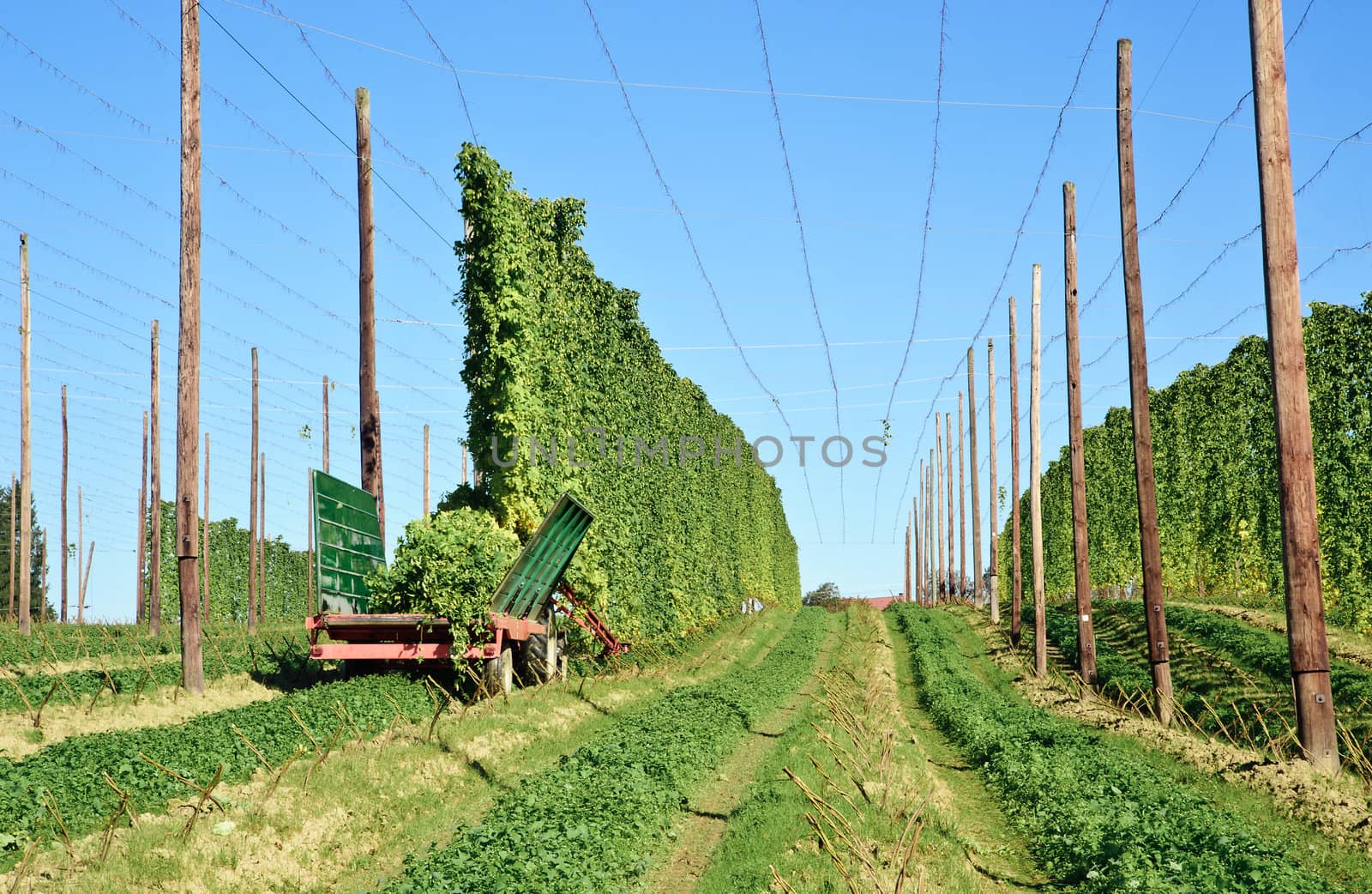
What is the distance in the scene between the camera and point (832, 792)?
542 inches

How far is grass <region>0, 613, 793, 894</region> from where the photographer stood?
29.9 feet

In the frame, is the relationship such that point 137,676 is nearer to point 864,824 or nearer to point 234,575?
point 864,824

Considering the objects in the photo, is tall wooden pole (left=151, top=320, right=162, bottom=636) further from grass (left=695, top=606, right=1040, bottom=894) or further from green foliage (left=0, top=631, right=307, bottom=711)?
grass (left=695, top=606, right=1040, bottom=894)

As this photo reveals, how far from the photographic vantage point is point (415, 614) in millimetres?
18531

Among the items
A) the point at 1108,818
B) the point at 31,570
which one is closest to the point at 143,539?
the point at 31,570

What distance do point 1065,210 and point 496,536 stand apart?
16671mm

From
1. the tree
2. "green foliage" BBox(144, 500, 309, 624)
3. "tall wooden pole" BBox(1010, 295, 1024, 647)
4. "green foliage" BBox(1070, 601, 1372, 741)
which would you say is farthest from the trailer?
the tree

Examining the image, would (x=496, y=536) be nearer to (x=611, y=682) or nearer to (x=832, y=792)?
(x=611, y=682)

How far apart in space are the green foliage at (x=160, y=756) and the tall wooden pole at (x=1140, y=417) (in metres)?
14.0

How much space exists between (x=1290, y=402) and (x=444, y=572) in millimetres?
12982

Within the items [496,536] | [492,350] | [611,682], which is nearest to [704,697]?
[611,682]

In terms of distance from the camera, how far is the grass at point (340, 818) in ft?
29.9

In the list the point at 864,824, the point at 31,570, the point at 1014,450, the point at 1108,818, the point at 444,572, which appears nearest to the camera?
the point at 1108,818

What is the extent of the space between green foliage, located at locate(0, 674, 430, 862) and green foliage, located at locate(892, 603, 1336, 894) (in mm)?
8193
